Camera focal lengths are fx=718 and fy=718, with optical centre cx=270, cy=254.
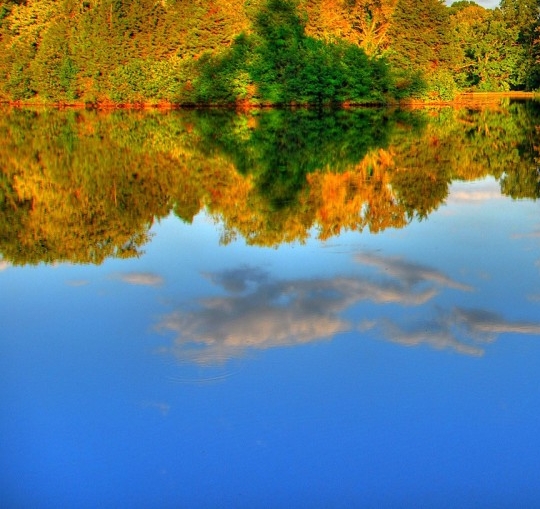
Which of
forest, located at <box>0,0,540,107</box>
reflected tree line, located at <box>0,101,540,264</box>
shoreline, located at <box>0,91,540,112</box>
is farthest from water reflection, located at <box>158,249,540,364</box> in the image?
forest, located at <box>0,0,540,107</box>

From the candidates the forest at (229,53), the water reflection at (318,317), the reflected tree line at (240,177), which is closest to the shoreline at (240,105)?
the forest at (229,53)

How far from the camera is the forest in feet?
103

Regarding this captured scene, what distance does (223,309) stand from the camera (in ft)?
17.1

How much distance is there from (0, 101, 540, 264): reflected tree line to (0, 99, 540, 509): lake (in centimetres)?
7

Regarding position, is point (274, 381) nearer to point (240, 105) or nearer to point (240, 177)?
point (240, 177)

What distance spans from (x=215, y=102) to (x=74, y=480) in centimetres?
3060

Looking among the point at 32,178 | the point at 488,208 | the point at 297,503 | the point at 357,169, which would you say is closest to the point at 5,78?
the point at 32,178

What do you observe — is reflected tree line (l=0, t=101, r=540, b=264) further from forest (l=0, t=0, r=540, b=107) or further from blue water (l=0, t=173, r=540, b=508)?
forest (l=0, t=0, r=540, b=107)

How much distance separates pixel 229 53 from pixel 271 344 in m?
29.1

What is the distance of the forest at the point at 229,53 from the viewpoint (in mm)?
31422

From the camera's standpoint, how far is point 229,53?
32.0m

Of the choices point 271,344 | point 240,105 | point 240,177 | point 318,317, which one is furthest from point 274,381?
point 240,105

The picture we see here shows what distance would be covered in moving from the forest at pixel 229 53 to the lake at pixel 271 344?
21687mm

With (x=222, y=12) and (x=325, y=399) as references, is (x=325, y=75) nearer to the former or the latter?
(x=222, y=12)
